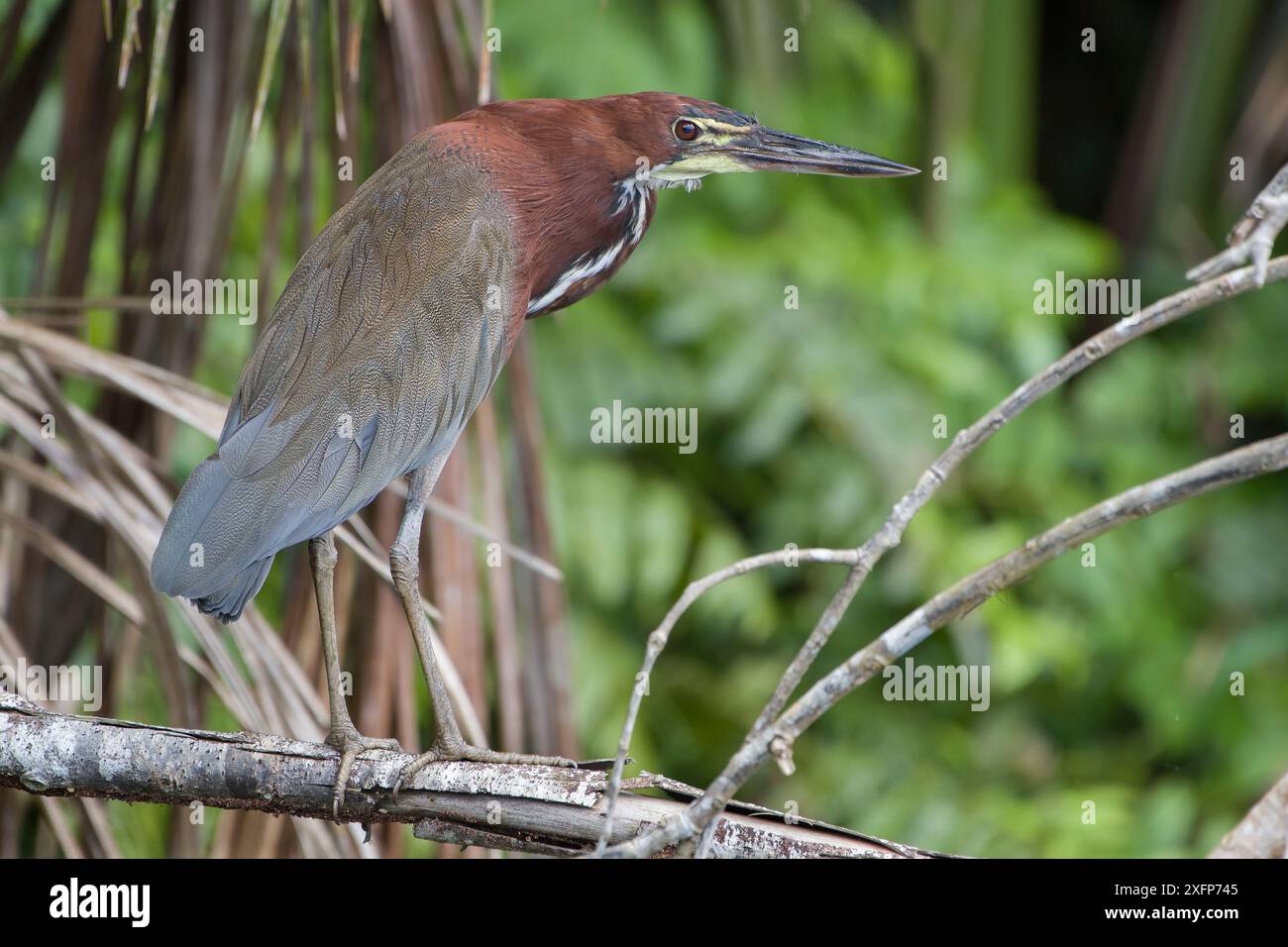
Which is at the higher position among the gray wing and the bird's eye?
the bird's eye

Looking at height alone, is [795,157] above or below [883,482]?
above

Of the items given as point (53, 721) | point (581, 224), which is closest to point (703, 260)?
point (581, 224)

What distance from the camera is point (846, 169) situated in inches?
51.6

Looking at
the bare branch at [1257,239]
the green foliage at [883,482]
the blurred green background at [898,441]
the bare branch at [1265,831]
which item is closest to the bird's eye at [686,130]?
the bare branch at [1257,239]

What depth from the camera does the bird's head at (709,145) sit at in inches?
51.8

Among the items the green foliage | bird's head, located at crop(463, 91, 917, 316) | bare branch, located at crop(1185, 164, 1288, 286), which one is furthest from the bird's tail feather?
the green foliage

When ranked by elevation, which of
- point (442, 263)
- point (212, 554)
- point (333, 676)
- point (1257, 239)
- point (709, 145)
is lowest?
point (333, 676)

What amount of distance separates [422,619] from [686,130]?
597mm

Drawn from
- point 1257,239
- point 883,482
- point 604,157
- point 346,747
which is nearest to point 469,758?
point 346,747

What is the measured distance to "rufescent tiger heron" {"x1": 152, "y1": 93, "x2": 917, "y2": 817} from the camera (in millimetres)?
1322

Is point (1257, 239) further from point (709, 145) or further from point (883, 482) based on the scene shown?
point (883, 482)

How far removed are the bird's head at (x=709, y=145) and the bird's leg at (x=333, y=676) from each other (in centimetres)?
54

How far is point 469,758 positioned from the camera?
143 centimetres

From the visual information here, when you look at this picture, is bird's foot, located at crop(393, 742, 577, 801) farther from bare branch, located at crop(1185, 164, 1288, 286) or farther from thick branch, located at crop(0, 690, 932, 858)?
bare branch, located at crop(1185, 164, 1288, 286)
